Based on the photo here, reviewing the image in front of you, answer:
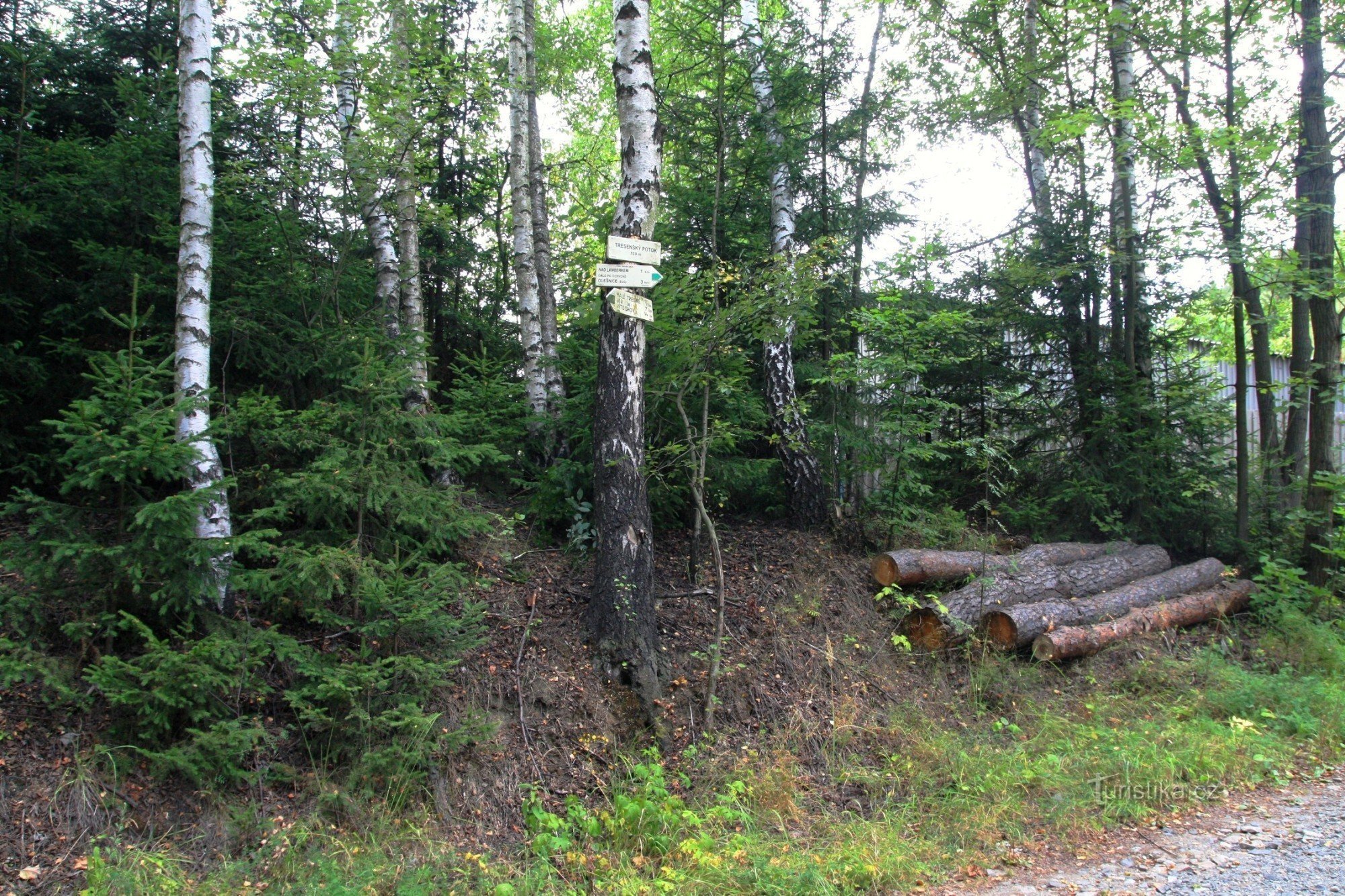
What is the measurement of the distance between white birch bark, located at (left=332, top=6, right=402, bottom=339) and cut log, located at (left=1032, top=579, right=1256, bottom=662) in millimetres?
6749

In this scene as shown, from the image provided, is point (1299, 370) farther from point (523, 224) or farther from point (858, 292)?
point (523, 224)

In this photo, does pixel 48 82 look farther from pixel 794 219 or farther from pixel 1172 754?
pixel 1172 754

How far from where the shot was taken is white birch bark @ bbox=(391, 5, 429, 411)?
6.28m

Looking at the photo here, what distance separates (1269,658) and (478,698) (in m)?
8.05

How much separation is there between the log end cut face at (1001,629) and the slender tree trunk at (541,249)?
4820 millimetres

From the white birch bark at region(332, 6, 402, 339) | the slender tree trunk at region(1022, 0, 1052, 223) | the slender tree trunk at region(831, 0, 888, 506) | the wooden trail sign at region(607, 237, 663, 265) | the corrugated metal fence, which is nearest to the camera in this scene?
the wooden trail sign at region(607, 237, 663, 265)

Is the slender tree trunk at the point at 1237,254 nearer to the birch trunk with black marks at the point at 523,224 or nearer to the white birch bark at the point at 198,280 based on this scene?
the birch trunk with black marks at the point at 523,224

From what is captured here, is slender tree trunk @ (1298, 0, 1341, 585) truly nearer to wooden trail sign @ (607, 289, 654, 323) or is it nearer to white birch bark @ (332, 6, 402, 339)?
wooden trail sign @ (607, 289, 654, 323)

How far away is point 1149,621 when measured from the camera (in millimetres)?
8039

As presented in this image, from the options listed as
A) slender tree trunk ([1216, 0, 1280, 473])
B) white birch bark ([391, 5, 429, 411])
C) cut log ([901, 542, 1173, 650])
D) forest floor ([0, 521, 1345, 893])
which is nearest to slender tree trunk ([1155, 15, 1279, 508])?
slender tree trunk ([1216, 0, 1280, 473])

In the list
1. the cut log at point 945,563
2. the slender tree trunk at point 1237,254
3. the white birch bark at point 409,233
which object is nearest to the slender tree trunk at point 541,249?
the white birch bark at point 409,233

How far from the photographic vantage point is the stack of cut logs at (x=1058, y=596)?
7320mm

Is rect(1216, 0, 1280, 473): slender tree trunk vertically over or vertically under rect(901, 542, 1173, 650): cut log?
over

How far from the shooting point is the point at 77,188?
20.7ft
